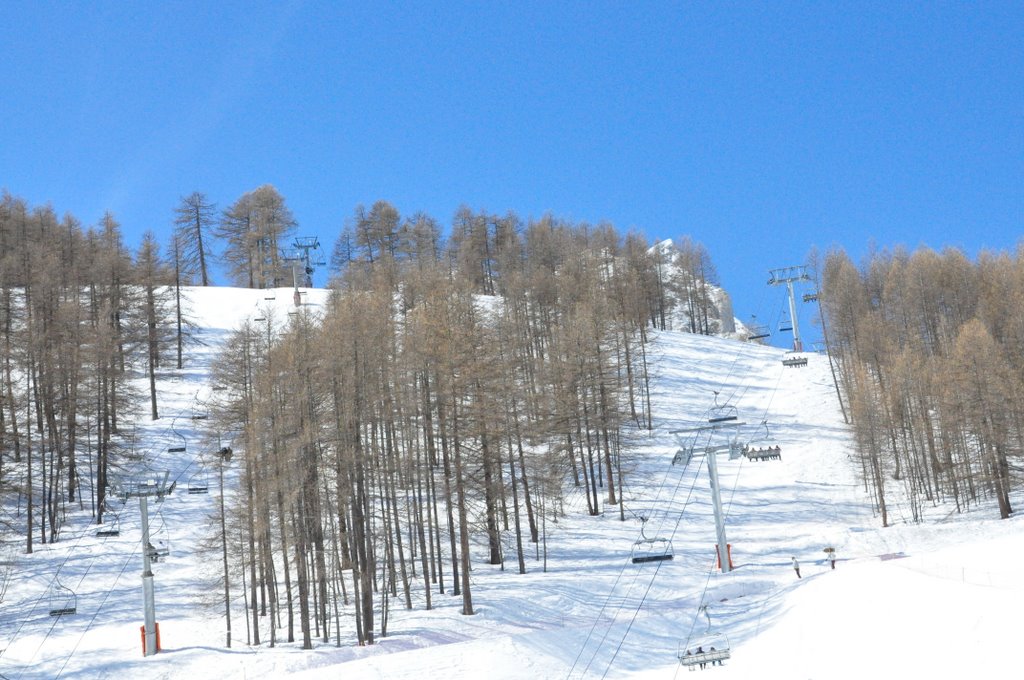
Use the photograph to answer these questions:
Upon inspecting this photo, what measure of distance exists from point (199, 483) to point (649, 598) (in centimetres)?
2572

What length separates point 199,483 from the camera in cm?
4794

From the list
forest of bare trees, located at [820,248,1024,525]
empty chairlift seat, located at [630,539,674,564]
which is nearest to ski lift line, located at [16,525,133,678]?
empty chairlift seat, located at [630,539,674,564]

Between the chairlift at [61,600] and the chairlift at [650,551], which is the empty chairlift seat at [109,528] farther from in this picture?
the chairlift at [650,551]

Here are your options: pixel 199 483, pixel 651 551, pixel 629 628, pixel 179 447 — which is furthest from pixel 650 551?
pixel 179 447

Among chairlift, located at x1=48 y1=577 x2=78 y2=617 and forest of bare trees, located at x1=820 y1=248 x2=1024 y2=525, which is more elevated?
forest of bare trees, located at x1=820 y1=248 x2=1024 y2=525

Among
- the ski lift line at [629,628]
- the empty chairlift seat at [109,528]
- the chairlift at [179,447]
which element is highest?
the chairlift at [179,447]

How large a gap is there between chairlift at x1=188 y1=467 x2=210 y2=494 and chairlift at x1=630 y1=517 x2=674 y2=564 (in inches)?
865

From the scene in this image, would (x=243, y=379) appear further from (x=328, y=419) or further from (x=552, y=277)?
(x=552, y=277)

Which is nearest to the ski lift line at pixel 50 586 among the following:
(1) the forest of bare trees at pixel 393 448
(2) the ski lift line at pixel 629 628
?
(1) the forest of bare trees at pixel 393 448

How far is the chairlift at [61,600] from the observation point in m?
33.0

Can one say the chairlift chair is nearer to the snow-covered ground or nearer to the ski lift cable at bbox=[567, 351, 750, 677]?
the snow-covered ground

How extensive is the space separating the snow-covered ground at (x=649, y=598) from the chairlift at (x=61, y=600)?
13.0 inches

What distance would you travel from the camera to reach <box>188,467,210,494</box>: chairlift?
150 feet

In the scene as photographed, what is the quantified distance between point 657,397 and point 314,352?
1406 inches
